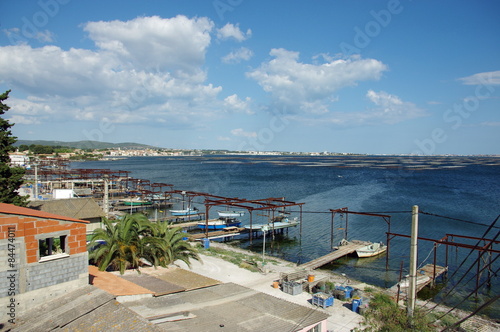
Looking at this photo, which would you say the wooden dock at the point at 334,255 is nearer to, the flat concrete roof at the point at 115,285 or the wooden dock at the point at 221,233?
the wooden dock at the point at 221,233

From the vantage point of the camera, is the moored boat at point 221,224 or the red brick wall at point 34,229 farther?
the moored boat at point 221,224

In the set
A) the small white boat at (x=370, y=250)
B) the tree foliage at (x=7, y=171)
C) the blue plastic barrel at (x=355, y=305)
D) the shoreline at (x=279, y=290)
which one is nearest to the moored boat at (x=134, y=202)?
the tree foliage at (x=7, y=171)

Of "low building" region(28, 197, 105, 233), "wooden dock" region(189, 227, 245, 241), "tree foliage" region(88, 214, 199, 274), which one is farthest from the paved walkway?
"low building" region(28, 197, 105, 233)

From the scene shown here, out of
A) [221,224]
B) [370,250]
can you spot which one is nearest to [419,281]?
[370,250]

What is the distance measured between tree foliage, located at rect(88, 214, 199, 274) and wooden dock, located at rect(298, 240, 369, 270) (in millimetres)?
9074

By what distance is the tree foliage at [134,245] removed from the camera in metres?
17.9

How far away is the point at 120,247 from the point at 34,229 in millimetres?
8050

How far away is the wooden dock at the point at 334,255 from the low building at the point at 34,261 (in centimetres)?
1728

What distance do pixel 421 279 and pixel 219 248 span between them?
16139mm

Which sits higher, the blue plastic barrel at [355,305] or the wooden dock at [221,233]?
the blue plastic barrel at [355,305]

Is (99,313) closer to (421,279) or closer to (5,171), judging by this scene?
(5,171)

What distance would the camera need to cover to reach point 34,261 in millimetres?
10602

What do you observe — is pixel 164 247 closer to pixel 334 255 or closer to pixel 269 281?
pixel 269 281

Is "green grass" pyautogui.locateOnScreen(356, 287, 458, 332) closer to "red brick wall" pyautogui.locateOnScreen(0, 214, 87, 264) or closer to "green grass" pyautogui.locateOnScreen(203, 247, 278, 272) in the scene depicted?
"green grass" pyautogui.locateOnScreen(203, 247, 278, 272)
